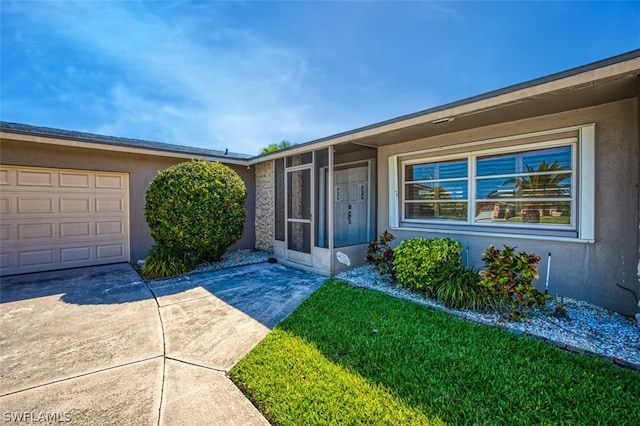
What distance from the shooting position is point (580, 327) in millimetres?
3629

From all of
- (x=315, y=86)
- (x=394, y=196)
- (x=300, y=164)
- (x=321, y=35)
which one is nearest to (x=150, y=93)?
(x=315, y=86)

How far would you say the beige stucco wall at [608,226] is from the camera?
3967 mm

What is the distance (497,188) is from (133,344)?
6395 mm

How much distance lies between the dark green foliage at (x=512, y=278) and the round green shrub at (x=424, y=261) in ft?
2.63

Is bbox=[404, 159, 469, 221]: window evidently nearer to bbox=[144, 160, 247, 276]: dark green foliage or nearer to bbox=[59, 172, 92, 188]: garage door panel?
bbox=[144, 160, 247, 276]: dark green foliage

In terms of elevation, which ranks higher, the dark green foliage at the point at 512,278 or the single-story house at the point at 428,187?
the single-story house at the point at 428,187

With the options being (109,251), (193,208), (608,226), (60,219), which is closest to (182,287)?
(193,208)

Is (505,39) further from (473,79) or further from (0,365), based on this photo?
(0,365)

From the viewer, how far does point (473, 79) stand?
10055 mm

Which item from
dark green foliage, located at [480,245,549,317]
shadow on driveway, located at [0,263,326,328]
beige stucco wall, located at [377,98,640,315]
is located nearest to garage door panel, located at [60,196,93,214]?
shadow on driveway, located at [0,263,326,328]

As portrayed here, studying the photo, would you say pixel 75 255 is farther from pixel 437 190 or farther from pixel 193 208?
pixel 437 190

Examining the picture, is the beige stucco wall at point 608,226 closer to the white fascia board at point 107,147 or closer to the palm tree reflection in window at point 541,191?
the palm tree reflection in window at point 541,191

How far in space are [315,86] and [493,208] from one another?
353 inches

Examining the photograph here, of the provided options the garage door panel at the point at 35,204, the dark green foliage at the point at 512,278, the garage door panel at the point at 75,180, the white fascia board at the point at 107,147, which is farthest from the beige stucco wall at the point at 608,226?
the garage door panel at the point at 35,204
